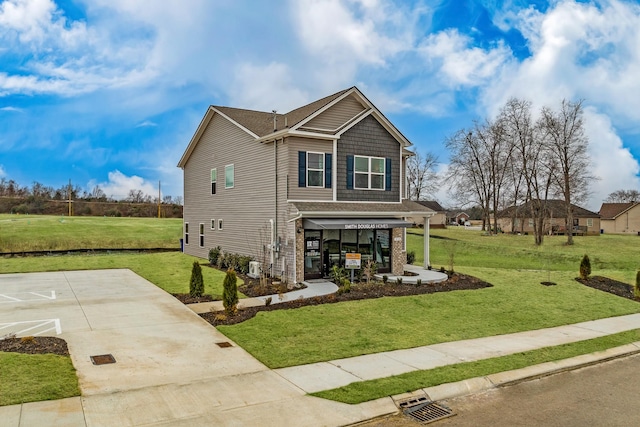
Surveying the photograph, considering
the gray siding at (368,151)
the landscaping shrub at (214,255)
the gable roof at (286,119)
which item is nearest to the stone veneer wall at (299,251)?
the gray siding at (368,151)

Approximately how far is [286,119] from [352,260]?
7.85 metres

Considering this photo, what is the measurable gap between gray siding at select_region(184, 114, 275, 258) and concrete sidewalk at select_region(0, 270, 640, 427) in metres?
6.96

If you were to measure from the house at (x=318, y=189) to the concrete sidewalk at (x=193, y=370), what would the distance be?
19.0 feet

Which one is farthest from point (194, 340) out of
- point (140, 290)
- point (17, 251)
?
point (17, 251)

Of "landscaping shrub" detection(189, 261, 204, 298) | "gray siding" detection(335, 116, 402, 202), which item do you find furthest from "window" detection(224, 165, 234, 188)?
"landscaping shrub" detection(189, 261, 204, 298)

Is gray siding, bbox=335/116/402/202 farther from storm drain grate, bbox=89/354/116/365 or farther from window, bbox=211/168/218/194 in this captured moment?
storm drain grate, bbox=89/354/116/365

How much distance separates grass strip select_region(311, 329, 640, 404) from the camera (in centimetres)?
719

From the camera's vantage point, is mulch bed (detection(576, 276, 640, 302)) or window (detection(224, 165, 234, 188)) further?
window (detection(224, 165, 234, 188))

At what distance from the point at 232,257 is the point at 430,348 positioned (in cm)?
1284

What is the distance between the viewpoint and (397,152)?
2048 cm

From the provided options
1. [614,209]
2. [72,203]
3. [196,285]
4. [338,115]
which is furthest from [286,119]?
[614,209]

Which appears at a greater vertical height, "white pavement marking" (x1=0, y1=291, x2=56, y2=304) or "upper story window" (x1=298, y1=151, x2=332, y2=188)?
"upper story window" (x1=298, y1=151, x2=332, y2=188)

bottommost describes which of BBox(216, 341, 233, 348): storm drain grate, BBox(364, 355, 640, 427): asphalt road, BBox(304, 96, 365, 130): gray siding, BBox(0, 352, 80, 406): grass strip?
BBox(364, 355, 640, 427): asphalt road

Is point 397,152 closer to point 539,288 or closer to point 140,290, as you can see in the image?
point 539,288
